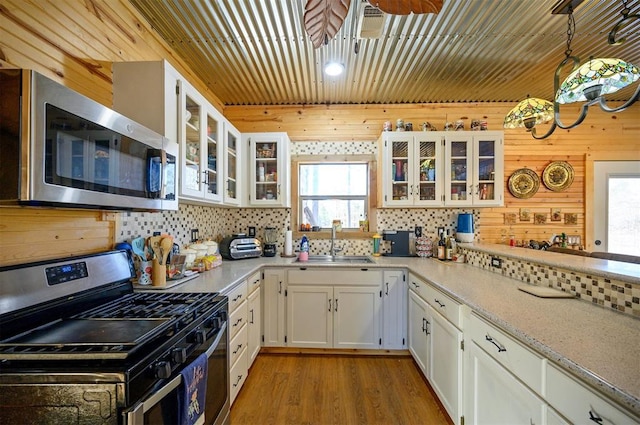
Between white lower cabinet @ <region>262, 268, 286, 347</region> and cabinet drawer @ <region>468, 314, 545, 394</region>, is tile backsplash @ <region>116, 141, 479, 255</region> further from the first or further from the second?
cabinet drawer @ <region>468, 314, 545, 394</region>

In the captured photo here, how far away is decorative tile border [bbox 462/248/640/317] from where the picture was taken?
1217mm

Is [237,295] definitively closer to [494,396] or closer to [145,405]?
[145,405]

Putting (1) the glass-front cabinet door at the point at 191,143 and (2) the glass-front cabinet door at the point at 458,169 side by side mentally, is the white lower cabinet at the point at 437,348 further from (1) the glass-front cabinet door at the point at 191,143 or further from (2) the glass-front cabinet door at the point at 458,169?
(1) the glass-front cabinet door at the point at 191,143

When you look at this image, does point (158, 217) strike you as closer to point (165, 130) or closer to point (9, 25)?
point (165, 130)

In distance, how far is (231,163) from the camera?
2.72 metres

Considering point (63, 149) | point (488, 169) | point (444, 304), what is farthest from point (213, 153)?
point (488, 169)

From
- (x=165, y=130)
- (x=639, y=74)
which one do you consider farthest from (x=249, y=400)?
(x=639, y=74)

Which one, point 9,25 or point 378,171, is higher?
point 9,25

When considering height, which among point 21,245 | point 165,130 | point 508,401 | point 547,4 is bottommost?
point 508,401

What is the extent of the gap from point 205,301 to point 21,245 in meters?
0.78

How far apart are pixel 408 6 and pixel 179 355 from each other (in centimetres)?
161

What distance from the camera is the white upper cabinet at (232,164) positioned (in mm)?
2522

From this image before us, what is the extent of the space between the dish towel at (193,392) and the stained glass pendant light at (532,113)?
268 cm

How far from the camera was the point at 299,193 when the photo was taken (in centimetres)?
333
